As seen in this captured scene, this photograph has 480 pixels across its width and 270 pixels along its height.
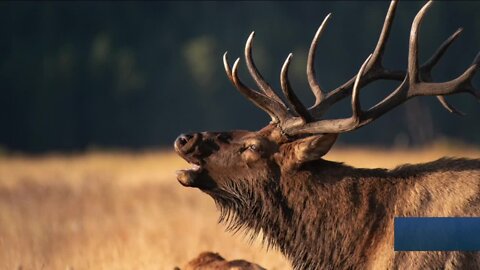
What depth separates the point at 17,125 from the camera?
2008 inches

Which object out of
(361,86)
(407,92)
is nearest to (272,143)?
(361,86)

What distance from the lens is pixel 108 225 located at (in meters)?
14.4

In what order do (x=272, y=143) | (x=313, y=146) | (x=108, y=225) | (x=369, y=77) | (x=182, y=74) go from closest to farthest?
1. (x=313, y=146)
2. (x=272, y=143)
3. (x=369, y=77)
4. (x=108, y=225)
5. (x=182, y=74)

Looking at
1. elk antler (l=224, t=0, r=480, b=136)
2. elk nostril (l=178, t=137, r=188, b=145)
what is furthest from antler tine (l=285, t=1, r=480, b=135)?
elk nostril (l=178, t=137, r=188, b=145)

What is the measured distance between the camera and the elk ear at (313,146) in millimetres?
7039

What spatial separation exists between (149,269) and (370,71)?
288 centimetres

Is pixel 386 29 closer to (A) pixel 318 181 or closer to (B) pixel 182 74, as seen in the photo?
(A) pixel 318 181

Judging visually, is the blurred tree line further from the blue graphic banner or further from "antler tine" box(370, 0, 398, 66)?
the blue graphic banner

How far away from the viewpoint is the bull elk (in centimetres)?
698

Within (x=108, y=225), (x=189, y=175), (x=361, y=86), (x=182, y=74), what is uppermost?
(x=182, y=74)

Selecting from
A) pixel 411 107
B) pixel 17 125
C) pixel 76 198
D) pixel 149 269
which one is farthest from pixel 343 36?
pixel 149 269

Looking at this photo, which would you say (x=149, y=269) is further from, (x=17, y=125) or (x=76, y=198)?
(x=17, y=125)

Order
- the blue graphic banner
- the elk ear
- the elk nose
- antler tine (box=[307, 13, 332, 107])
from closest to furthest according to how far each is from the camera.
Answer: the blue graphic banner
the elk ear
the elk nose
antler tine (box=[307, 13, 332, 107])

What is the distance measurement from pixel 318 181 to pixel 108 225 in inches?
299
